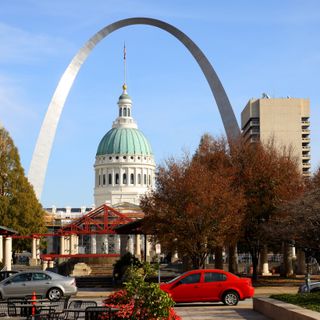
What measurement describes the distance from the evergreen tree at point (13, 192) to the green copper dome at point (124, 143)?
122m

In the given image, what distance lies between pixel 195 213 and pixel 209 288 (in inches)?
535

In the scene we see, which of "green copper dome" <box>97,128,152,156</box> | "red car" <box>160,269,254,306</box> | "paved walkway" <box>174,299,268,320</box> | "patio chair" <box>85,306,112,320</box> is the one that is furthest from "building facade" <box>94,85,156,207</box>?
"patio chair" <box>85,306,112,320</box>

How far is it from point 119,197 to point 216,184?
14089 cm

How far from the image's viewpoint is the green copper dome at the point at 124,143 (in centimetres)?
18988

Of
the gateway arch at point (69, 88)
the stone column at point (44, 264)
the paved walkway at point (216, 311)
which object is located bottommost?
the stone column at point (44, 264)

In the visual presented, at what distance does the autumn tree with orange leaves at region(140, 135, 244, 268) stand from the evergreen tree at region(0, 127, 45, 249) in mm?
22894

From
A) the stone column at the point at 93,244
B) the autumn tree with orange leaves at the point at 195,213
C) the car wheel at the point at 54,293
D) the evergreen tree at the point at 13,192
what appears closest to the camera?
the car wheel at the point at 54,293

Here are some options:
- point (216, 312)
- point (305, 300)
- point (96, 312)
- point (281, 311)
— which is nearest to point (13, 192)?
point (216, 312)

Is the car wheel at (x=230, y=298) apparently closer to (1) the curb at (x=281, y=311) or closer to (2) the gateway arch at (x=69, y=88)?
(1) the curb at (x=281, y=311)

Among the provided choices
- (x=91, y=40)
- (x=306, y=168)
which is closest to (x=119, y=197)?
(x=306, y=168)

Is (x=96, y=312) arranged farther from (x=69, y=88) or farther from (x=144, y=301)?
(x=69, y=88)

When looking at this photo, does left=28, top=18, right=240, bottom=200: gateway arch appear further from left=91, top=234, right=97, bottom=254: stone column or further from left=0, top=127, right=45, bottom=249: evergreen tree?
left=91, top=234, right=97, bottom=254: stone column

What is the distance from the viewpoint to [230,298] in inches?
1108

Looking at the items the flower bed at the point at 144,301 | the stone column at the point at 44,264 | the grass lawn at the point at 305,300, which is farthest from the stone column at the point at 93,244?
the flower bed at the point at 144,301
